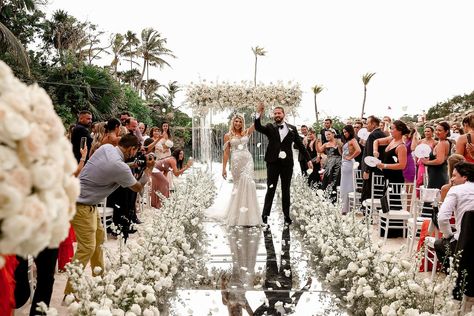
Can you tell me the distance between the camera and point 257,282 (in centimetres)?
645

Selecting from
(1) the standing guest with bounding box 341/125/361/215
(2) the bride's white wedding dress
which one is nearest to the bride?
(2) the bride's white wedding dress

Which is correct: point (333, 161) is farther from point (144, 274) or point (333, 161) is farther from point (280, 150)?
point (144, 274)

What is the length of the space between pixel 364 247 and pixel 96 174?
107 inches

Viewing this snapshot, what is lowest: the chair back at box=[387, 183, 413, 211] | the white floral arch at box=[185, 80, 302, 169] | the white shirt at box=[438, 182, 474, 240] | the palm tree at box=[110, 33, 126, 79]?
the chair back at box=[387, 183, 413, 211]

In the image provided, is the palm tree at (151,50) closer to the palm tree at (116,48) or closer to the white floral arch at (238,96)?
the palm tree at (116,48)

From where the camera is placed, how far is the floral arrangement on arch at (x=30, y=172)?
1.66 m

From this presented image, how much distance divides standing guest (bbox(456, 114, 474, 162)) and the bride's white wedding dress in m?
4.02

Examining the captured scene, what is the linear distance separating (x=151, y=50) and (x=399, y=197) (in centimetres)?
A: 5000

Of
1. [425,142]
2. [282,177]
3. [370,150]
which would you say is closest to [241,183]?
[282,177]

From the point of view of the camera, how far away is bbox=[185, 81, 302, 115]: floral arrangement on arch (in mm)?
14445

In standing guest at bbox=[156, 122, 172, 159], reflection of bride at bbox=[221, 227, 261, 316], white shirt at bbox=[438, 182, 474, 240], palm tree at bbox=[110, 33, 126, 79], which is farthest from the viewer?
palm tree at bbox=[110, 33, 126, 79]

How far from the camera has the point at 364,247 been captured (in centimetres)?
550

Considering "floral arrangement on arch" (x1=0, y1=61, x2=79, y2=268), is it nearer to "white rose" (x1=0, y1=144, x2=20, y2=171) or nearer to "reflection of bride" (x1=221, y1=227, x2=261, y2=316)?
"white rose" (x1=0, y1=144, x2=20, y2=171)

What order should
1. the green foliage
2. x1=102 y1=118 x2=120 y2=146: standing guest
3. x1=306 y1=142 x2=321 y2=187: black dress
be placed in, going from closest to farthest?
x1=102 y1=118 x2=120 y2=146: standing guest → x1=306 y1=142 x2=321 y2=187: black dress → the green foliage
